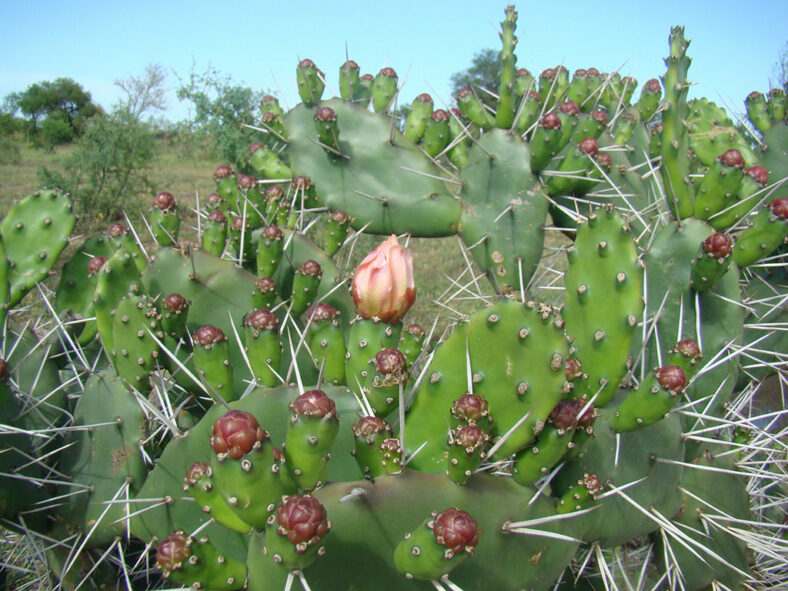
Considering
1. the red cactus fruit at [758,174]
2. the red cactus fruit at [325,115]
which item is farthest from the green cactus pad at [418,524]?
the red cactus fruit at [325,115]

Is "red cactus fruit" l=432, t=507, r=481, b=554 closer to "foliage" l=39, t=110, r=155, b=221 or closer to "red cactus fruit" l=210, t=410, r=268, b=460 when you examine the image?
"red cactus fruit" l=210, t=410, r=268, b=460

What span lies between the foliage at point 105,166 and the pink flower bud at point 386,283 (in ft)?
26.2

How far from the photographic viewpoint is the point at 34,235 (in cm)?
160

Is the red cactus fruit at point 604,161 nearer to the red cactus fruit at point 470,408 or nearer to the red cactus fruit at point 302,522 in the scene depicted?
the red cactus fruit at point 470,408

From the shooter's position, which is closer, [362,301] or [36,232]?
[362,301]

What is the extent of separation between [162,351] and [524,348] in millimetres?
825

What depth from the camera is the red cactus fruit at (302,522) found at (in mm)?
661

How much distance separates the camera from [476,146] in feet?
6.61

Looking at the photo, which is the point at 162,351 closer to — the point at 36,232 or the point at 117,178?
the point at 36,232

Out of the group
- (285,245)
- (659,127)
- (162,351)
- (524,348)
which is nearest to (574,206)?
(659,127)

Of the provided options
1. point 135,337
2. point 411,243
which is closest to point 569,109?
point 135,337

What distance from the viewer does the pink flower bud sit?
36.4 inches

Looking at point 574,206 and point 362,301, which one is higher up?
point 574,206

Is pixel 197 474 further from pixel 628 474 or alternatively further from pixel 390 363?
pixel 628 474
